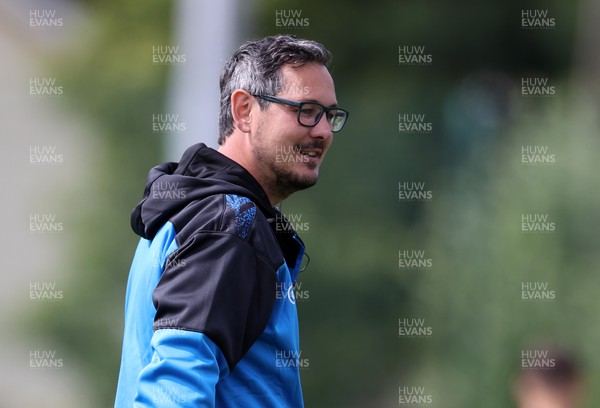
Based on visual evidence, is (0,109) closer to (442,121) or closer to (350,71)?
(350,71)

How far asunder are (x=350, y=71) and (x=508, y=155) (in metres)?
3.32

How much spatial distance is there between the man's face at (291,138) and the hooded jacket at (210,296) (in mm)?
79

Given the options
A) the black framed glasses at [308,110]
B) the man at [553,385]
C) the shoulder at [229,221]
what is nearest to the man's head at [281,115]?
the black framed glasses at [308,110]

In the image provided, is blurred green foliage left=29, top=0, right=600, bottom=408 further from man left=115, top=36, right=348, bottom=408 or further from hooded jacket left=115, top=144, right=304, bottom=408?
hooded jacket left=115, top=144, right=304, bottom=408

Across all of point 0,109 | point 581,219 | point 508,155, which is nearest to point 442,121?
point 508,155

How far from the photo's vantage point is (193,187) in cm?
205

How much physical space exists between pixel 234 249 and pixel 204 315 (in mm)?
142

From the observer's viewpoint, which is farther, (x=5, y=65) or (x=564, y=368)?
(x=5, y=65)

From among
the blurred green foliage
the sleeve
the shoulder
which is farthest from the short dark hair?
the blurred green foliage

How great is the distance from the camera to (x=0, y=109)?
10.3 m

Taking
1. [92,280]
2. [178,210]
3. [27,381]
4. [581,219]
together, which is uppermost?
[178,210]

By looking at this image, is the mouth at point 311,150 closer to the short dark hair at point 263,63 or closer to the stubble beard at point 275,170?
the stubble beard at point 275,170

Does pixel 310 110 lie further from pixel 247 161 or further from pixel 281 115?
pixel 247 161

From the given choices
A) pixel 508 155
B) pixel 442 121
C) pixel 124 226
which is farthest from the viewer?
pixel 442 121
